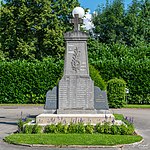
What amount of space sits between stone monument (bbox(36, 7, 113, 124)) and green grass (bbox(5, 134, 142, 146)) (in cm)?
243

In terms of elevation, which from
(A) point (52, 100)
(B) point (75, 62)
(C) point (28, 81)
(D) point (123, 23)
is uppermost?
(D) point (123, 23)

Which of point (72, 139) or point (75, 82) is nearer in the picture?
point (72, 139)

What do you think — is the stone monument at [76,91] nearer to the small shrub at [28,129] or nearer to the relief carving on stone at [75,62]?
the relief carving on stone at [75,62]

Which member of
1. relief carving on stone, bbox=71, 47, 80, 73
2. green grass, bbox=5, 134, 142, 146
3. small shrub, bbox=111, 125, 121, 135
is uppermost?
relief carving on stone, bbox=71, 47, 80, 73

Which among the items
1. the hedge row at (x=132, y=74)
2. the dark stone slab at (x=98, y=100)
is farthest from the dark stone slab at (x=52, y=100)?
the hedge row at (x=132, y=74)

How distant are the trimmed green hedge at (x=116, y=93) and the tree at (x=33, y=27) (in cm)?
1095

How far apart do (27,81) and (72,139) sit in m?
18.1

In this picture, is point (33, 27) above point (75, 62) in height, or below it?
above

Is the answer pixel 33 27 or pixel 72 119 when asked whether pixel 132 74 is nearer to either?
pixel 33 27

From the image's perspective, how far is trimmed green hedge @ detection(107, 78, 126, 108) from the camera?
80.9ft

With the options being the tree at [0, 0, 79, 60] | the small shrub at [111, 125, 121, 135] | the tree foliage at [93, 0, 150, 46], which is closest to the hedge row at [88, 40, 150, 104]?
the tree at [0, 0, 79, 60]

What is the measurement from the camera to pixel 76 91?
42.4 ft

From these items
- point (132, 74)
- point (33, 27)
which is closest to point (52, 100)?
point (132, 74)

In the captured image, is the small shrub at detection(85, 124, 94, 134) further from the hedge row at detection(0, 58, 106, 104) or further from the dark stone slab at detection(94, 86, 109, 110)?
the hedge row at detection(0, 58, 106, 104)
